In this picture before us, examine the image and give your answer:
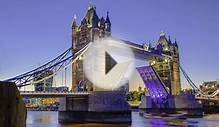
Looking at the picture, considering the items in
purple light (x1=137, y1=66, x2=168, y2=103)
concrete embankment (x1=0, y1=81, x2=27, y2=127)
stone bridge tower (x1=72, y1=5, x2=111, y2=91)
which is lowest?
concrete embankment (x1=0, y1=81, x2=27, y2=127)

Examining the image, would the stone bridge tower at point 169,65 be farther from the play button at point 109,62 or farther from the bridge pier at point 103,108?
the bridge pier at point 103,108

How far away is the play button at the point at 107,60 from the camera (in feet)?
181

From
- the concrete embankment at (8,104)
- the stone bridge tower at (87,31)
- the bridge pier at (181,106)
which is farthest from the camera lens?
the stone bridge tower at (87,31)

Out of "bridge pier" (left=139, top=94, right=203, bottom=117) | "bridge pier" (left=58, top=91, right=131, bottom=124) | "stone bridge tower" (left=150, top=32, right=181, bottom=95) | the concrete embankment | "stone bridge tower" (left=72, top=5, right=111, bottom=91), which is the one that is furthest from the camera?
"stone bridge tower" (left=150, top=32, right=181, bottom=95)

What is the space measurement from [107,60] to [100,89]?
44.0ft

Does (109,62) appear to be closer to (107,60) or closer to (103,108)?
(107,60)

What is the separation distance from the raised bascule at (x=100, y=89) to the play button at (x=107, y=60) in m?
1.13

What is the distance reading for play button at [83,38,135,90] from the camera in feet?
181

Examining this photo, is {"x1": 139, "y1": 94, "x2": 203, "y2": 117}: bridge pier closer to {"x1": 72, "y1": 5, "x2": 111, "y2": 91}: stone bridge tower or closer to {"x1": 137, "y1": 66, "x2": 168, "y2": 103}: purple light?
{"x1": 137, "y1": 66, "x2": 168, "y2": 103}: purple light

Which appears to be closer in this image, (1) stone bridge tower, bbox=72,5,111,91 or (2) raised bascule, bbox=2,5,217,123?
(2) raised bascule, bbox=2,5,217,123

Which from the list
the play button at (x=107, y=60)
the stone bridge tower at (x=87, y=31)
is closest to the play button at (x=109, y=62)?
the play button at (x=107, y=60)

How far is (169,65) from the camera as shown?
333 ft

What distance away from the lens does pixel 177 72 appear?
11631 centimetres

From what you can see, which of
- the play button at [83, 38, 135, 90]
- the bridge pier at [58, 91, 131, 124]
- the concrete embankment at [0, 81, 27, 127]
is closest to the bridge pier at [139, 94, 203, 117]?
the play button at [83, 38, 135, 90]
